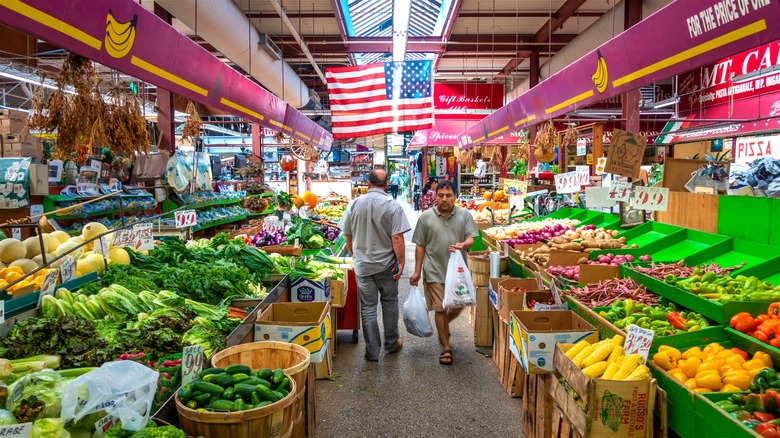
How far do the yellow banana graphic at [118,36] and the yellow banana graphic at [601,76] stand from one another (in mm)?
4003

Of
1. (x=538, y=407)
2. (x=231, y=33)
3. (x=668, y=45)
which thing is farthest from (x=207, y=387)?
(x=231, y=33)

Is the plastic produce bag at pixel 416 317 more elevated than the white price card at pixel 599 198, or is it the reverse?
the white price card at pixel 599 198

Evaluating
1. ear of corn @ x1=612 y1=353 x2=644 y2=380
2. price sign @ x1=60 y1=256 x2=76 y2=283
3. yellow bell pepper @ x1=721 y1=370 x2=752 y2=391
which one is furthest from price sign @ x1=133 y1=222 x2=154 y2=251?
yellow bell pepper @ x1=721 y1=370 x2=752 y2=391

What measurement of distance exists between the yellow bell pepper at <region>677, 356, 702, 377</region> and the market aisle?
1491mm

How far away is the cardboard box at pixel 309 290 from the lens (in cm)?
538

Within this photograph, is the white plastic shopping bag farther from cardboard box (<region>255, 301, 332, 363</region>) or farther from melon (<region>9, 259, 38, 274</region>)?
melon (<region>9, 259, 38, 274</region>)

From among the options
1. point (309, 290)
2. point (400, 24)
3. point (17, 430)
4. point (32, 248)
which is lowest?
point (309, 290)

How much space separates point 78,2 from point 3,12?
1.97 ft

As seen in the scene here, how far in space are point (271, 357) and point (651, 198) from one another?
395 centimetres

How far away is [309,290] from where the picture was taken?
17.7ft

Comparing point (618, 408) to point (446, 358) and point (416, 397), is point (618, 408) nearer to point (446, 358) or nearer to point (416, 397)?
point (416, 397)

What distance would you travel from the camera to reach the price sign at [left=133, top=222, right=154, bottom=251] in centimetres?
503

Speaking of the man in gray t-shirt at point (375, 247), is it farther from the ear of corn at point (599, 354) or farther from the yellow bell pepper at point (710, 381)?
the yellow bell pepper at point (710, 381)

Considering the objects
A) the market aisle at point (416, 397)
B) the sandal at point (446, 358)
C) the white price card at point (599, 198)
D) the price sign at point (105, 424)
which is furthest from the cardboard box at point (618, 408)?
the white price card at point (599, 198)
